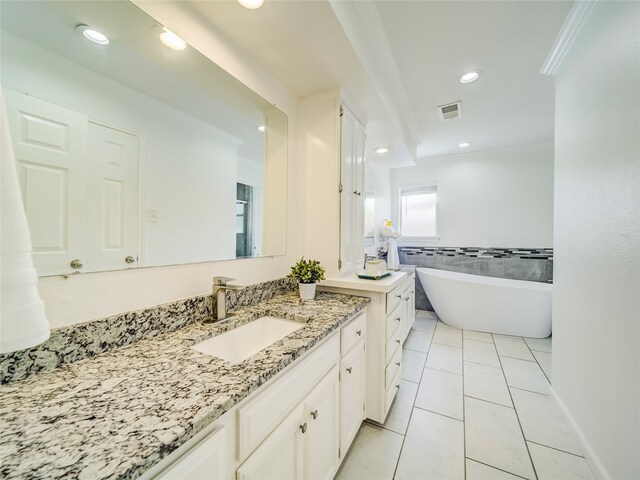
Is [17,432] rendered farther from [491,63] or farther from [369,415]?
[491,63]

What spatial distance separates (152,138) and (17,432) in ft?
3.05

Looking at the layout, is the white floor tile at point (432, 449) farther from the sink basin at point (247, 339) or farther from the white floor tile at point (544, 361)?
the white floor tile at point (544, 361)

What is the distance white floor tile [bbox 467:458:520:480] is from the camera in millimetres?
1201

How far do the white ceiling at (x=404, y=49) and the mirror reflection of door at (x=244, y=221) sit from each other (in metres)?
0.76

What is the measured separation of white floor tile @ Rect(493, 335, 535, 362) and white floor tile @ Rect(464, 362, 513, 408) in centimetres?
42

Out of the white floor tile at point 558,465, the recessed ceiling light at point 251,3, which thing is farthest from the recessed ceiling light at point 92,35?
the white floor tile at point 558,465

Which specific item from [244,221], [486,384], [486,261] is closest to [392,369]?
[486,384]

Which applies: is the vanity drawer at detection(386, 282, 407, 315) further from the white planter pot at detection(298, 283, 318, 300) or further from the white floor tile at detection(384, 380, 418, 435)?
the white floor tile at detection(384, 380, 418, 435)

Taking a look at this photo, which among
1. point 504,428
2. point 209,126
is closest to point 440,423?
point 504,428

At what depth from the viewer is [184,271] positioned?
105cm

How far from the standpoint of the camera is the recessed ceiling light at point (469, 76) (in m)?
1.83

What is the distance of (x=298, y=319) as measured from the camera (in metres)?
1.13

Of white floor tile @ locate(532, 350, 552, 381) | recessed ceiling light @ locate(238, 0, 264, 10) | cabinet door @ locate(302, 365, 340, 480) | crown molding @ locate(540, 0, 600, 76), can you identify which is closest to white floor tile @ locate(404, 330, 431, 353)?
white floor tile @ locate(532, 350, 552, 381)

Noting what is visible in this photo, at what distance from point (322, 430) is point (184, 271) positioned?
2.89 ft
